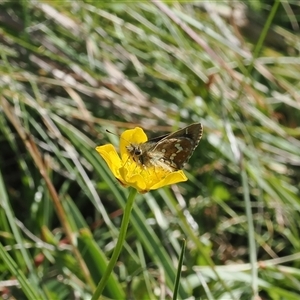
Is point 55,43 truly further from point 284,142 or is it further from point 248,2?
point 248,2

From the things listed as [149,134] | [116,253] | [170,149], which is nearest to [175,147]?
Result: [170,149]

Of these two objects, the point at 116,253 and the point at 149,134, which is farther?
the point at 149,134

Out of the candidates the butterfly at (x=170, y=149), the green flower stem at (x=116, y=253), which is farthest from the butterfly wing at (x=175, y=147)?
the green flower stem at (x=116, y=253)

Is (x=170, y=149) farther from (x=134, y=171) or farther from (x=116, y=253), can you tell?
(x=116, y=253)

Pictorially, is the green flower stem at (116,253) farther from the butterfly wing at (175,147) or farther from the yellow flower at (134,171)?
the butterfly wing at (175,147)

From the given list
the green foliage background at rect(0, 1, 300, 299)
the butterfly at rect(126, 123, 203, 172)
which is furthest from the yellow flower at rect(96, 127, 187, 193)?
the green foliage background at rect(0, 1, 300, 299)

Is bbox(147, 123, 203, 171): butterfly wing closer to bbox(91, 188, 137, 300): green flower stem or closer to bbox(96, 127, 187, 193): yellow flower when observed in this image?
bbox(96, 127, 187, 193): yellow flower

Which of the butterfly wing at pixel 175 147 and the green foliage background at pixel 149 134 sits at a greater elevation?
the butterfly wing at pixel 175 147

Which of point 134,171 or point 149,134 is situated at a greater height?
point 134,171
